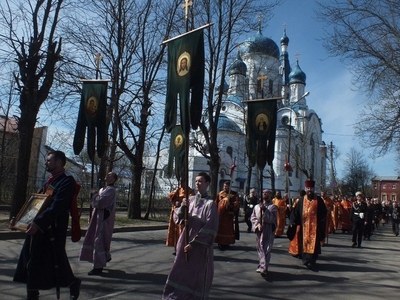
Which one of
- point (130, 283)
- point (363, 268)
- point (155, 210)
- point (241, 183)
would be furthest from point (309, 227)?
point (241, 183)

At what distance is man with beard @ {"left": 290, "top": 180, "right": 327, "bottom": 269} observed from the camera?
31.0 ft

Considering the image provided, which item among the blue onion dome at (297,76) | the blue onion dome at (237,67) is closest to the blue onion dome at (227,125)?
the blue onion dome at (297,76)

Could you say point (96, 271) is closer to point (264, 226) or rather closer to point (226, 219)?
point (264, 226)

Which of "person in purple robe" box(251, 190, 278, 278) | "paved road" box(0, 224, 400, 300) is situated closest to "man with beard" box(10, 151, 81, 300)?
"paved road" box(0, 224, 400, 300)

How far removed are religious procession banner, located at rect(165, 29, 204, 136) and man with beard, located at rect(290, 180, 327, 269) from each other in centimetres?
426

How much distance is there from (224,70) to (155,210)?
30.3 feet

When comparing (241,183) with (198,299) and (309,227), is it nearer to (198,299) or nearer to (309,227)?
(309,227)

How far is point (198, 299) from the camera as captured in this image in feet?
15.8

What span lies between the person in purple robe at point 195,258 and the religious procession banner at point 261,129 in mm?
6989

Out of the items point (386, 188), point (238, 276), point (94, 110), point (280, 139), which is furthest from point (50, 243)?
point (386, 188)

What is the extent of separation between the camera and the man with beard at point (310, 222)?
9.45 meters

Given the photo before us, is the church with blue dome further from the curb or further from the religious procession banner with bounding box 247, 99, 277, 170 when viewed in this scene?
the religious procession banner with bounding box 247, 99, 277, 170

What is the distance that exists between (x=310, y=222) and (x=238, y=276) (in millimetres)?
2741

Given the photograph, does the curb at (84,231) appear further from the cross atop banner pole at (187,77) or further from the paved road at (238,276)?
the cross atop banner pole at (187,77)
